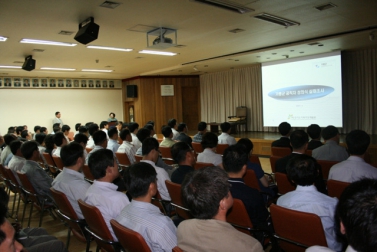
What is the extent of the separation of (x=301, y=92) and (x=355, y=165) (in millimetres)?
8203

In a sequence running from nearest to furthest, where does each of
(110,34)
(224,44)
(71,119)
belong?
(110,34), (224,44), (71,119)

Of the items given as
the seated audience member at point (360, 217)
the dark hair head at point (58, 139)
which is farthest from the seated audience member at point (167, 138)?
the seated audience member at point (360, 217)

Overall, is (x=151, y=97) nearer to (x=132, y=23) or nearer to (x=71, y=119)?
(x=71, y=119)

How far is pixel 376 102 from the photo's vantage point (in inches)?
399

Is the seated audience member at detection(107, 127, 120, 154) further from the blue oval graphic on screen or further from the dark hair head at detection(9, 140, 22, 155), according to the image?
the blue oval graphic on screen

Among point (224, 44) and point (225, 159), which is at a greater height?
point (224, 44)

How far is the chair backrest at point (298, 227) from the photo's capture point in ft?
6.50

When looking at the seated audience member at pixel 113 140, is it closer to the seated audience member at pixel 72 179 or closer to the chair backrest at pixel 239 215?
the seated audience member at pixel 72 179

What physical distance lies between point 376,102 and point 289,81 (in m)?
2.90

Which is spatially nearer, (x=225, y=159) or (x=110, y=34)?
(x=225, y=159)

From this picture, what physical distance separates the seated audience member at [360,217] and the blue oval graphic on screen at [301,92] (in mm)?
9917

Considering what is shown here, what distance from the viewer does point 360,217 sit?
40.6 inches

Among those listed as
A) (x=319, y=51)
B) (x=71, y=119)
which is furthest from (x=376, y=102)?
(x=71, y=119)

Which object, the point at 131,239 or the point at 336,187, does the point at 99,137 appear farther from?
the point at 336,187
